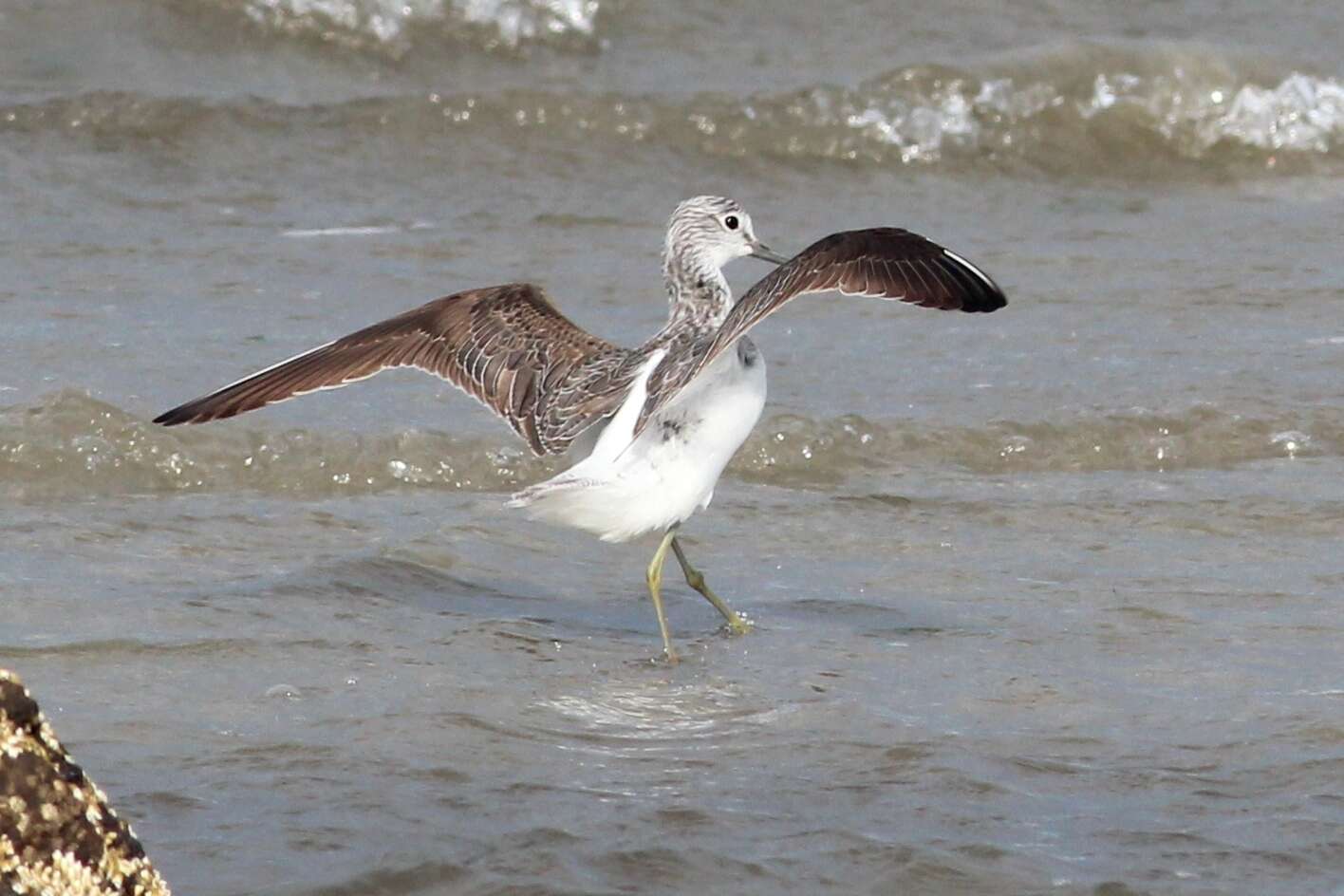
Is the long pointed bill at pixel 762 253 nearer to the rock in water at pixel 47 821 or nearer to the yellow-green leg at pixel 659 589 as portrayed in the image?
the yellow-green leg at pixel 659 589

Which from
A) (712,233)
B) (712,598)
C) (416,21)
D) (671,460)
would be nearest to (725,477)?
(712,233)

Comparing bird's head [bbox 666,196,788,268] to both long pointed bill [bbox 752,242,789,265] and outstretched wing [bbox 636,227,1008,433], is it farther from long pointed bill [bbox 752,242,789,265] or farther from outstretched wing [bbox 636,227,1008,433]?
outstretched wing [bbox 636,227,1008,433]

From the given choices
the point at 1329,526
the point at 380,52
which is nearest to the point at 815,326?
the point at 1329,526

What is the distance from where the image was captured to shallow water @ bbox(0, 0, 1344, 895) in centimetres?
396

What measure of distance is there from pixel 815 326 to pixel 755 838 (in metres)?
4.61

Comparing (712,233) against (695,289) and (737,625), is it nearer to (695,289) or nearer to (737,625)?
(695,289)

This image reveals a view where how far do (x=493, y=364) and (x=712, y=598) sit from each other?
0.87 m

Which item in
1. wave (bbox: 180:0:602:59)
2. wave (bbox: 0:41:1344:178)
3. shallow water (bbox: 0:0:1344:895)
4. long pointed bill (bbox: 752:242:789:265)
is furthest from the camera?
wave (bbox: 180:0:602:59)

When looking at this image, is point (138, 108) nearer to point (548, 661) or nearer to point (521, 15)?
point (521, 15)

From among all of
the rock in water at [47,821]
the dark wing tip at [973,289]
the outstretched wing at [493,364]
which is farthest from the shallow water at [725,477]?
the dark wing tip at [973,289]

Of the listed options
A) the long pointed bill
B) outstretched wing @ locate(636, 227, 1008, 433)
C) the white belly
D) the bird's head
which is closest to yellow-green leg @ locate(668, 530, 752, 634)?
the white belly

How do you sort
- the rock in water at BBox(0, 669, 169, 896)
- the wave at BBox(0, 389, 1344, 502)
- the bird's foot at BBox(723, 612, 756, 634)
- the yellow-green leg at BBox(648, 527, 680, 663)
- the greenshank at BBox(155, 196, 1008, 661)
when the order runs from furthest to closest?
1. the wave at BBox(0, 389, 1344, 502)
2. the bird's foot at BBox(723, 612, 756, 634)
3. the yellow-green leg at BBox(648, 527, 680, 663)
4. the greenshank at BBox(155, 196, 1008, 661)
5. the rock in water at BBox(0, 669, 169, 896)

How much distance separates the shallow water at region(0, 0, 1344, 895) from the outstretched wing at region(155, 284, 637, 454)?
1.47 ft

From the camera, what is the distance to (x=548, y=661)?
5.05 m
